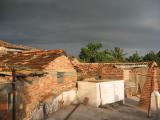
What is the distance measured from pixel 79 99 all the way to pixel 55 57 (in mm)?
3462

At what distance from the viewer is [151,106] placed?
1305 centimetres

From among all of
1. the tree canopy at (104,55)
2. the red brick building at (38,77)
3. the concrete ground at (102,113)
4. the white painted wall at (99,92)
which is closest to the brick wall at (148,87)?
the concrete ground at (102,113)

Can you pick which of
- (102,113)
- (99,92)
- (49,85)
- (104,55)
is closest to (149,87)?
(99,92)

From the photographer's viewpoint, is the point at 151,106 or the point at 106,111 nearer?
the point at 151,106

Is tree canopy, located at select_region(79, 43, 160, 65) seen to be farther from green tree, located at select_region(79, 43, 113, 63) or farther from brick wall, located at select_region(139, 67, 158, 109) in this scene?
brick wall, located at select_region(139, 67, 158, 109)

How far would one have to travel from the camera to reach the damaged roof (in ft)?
45.4

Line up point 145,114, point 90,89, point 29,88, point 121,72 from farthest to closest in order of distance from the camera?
point 121,72, point 90,89, point 145,114, point 29,88

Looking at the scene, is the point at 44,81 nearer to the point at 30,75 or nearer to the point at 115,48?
the point at 30,75

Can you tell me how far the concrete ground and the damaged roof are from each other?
9.23ft

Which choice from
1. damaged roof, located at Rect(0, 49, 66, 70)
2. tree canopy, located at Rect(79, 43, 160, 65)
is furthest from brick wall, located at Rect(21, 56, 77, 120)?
tree canopy, located at Rect(79, 43, 160, 65)

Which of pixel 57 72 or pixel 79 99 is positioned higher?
pixel 57 72

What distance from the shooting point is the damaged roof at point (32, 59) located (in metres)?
13.8

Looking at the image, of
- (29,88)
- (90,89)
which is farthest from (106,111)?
(29,88)

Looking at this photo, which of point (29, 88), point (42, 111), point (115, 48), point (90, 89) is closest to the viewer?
point (29, 88)
